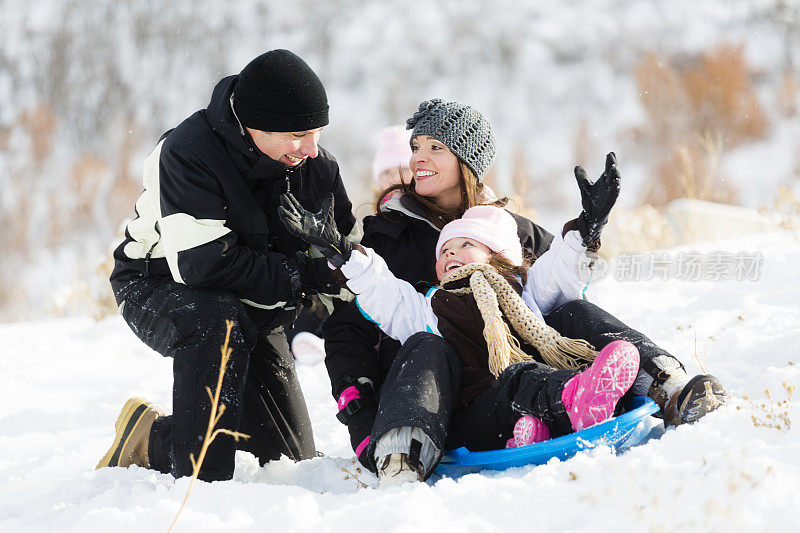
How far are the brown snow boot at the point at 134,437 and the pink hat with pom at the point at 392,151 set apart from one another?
2.00 m

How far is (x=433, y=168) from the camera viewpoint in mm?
2879

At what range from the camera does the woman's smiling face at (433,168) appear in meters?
2.88

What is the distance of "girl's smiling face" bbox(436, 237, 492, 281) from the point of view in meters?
2.60

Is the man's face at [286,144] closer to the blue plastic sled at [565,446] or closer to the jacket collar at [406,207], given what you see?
the jacket collar at [406,207]

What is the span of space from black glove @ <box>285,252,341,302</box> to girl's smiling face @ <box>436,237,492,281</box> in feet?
1.24

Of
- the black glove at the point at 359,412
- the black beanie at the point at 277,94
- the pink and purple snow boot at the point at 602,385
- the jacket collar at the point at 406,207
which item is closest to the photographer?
the pink and purple snow boot at the point at 602,385

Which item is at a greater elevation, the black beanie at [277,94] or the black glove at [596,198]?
the black beanie at [277,94]

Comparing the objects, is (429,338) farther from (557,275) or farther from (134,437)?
(134,437)

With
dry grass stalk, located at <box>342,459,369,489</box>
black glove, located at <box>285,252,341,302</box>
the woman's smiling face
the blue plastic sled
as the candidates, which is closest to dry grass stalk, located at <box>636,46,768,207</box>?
the woman's smiling face

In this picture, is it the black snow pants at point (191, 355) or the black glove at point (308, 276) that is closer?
the black snow pants at point (191, 355)

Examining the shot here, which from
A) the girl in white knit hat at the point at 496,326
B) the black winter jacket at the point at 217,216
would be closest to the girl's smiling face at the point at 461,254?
the girl in white knit hat at the point at 496,326

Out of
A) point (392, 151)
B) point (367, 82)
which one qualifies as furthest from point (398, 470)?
point (367, 82)

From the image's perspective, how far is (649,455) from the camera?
179 centimetres

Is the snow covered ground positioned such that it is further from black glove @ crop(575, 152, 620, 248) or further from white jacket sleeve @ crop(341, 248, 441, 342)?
black glove @ crop(575, 152, 620, 248)
